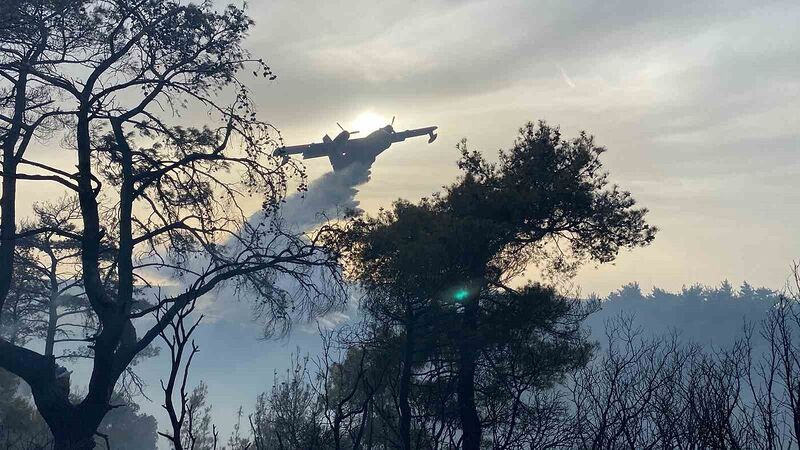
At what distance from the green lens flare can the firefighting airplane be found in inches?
2567

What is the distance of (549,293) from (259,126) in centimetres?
905

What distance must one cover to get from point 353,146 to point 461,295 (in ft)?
254

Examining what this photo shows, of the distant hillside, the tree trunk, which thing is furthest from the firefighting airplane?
the tree trunk

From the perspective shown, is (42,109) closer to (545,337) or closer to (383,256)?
(383,256)

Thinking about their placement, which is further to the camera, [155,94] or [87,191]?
[155,94]

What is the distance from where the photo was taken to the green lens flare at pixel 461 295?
56.4ft

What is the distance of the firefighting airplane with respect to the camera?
86950mm

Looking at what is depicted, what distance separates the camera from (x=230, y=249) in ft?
43.8

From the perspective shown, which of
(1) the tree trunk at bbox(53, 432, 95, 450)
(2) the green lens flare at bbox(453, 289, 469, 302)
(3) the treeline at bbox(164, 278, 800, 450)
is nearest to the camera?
(3) the treeline at bbox(164, 278, 800, 450)

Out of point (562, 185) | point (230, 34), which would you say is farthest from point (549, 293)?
point (230, 34)

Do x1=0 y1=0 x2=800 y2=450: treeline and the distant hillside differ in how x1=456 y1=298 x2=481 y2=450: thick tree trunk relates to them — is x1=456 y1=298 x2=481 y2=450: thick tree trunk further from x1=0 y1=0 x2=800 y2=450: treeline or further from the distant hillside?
the distant hillside

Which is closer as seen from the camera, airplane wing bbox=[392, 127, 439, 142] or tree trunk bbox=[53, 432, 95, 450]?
tree trunk bbox=[53, 432, 95, 450]

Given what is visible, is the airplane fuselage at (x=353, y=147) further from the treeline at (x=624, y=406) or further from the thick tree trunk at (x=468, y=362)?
the treeline at (x=624, y=406)

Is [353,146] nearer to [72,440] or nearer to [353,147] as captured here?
[353,147]
